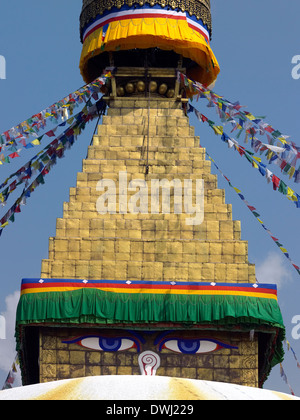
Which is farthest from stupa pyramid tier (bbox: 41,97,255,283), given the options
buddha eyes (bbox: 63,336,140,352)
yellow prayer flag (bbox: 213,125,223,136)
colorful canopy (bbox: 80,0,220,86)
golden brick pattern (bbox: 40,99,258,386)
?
colorful canopy (bbox: 80,0,220,86)

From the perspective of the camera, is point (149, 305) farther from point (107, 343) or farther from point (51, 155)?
point (51, 155)

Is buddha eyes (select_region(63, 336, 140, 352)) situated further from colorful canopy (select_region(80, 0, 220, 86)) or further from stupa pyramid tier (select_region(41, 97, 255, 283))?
colorful canopy (select_region(80, 0, 220, 86))

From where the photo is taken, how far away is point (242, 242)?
2100 centimetres

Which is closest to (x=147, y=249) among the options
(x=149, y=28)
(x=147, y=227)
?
(x=147, y=227)

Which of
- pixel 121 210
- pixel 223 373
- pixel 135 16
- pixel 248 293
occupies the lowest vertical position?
pixel 223 373

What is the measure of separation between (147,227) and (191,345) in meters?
2.87

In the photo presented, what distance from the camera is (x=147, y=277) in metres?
20.6

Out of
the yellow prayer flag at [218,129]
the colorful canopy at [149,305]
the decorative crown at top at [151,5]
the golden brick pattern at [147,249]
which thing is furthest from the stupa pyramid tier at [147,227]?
the decorative crown at top at [151,5]

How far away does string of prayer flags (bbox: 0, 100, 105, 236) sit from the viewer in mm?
24047

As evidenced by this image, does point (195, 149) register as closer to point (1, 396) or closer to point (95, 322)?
point (95, 322)

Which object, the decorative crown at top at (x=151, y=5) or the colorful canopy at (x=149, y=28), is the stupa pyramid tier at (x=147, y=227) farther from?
the decorative crown at top at (x=151, y=5)
